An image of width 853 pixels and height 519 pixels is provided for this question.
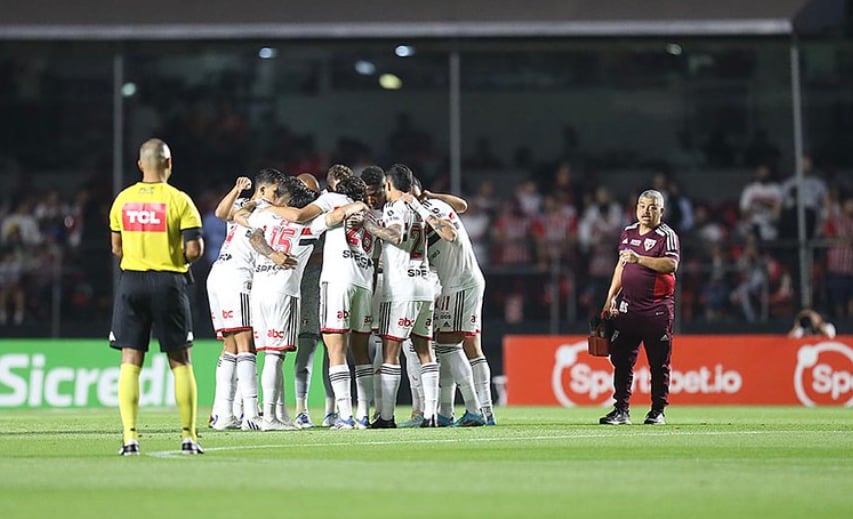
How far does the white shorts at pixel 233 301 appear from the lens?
578 inches

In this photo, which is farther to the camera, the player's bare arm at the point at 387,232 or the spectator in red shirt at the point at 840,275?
the spectator in red shirt at the point at 840,275

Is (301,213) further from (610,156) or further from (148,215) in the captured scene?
(610,156)

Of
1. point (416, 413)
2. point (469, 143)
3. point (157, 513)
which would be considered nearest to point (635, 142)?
point (469, 143)

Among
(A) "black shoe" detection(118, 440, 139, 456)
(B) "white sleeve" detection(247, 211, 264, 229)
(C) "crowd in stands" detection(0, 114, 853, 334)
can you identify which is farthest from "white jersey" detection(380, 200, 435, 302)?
(C) "crowd in stands" detection(0, 114, 853, 334)

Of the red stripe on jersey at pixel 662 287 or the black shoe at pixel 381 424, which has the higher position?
the red stripe on jersey at pixel 662 287

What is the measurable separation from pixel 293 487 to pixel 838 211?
65.0 ft

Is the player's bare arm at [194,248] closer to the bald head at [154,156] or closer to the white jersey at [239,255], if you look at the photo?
the bald head at [154,156]

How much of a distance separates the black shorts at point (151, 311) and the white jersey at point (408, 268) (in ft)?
12.2

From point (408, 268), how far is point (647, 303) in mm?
2507

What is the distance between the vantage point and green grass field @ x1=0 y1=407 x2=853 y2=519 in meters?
7.73

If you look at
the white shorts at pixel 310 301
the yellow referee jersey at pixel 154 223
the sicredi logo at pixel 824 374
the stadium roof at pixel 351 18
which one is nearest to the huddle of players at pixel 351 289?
the white shorts at pixel 310 301

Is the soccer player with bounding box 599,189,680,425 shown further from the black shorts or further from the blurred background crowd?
the blurred background crowd

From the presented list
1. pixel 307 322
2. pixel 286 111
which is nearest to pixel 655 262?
pixel 307 322

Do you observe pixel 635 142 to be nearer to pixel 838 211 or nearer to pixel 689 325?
pixel 838 211
